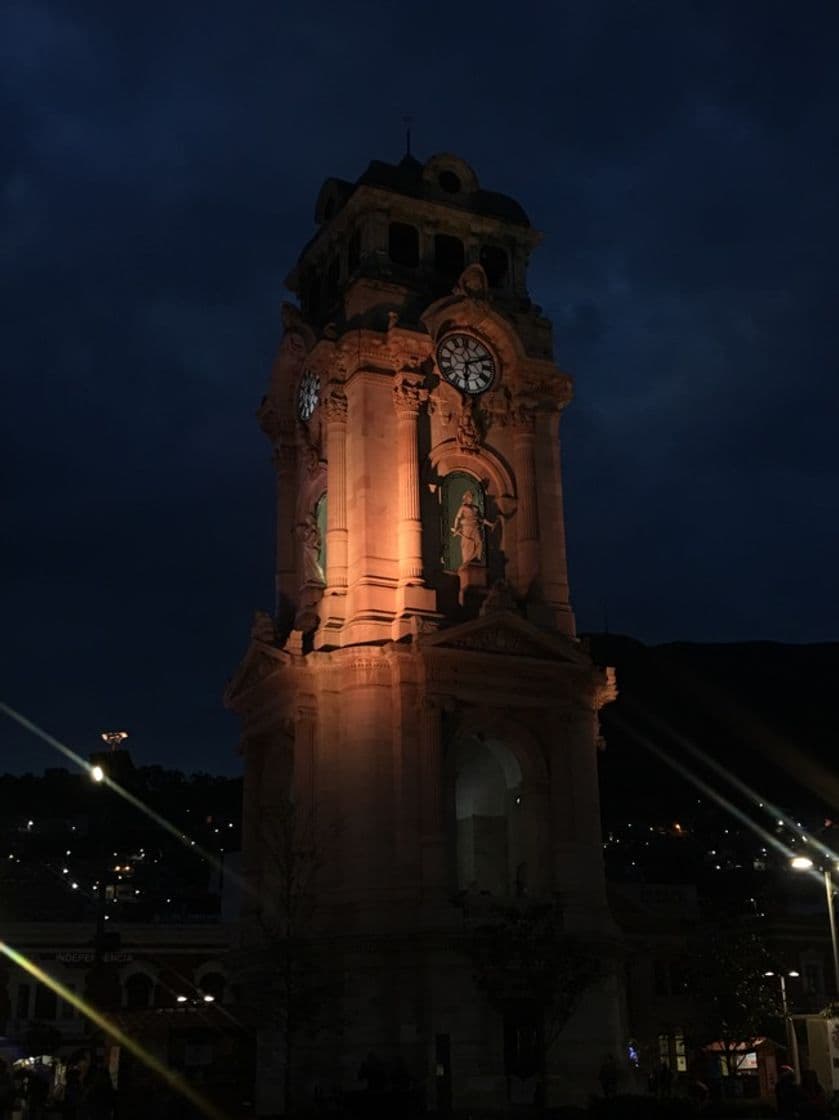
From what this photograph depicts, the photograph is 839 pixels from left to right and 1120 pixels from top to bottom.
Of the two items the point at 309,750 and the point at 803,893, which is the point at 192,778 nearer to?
the point at 803,893

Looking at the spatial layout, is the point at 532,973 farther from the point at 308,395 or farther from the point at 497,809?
the point at 308,395

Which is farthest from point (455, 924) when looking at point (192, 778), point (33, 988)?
point (192, 778)

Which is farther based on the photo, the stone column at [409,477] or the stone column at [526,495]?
the stone column at [526,495]

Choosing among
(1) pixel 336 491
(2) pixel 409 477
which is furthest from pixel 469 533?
(1) pixel 336 491

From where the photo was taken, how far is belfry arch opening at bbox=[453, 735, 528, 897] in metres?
51.5

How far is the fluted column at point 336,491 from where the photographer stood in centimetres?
5247

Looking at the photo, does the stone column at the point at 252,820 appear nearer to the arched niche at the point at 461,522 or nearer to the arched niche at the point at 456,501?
the arched niche at the point at 456,501

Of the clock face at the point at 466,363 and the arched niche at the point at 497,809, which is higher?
the clock face at the point at 466,363

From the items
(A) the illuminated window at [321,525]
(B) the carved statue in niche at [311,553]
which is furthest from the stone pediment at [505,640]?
(A) the illuminated window at [321,525]

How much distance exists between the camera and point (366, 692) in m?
48.5

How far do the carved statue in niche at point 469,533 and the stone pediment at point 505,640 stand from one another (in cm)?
397

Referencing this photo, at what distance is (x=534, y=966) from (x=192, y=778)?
6017 inches

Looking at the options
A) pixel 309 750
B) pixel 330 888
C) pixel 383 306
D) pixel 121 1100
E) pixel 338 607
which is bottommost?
pixel 121 1100

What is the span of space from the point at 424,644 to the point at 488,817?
9689 millimetres
